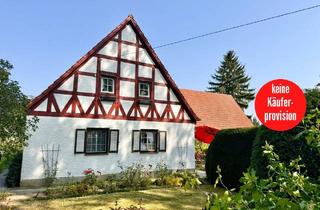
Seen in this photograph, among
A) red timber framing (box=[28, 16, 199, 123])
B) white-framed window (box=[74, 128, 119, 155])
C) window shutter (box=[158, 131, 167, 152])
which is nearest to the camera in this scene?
red timber framing (box=[28, 16, 199, 123])

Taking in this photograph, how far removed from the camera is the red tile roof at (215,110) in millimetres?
25141

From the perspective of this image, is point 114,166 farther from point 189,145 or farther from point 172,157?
point 189,145

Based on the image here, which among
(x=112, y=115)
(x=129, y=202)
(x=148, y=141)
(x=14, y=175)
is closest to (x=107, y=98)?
(x=112, y=115)

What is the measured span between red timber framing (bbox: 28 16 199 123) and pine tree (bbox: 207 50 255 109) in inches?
1442

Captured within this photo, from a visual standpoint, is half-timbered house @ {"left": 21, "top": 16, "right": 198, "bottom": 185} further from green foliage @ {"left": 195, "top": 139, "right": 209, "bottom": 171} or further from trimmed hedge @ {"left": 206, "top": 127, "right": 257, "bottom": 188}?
trimmed hedge @ {"left": 206, "top": 127, "right": 257, "bottom": 188}

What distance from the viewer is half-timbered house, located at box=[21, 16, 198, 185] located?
517 inches

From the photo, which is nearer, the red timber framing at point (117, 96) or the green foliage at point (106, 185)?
the green foliage at point (106, 185)

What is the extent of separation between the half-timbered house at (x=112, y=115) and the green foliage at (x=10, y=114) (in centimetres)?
423

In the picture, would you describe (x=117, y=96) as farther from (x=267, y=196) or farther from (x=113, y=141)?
(x=267, y=196)

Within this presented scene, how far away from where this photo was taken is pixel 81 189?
1064cm

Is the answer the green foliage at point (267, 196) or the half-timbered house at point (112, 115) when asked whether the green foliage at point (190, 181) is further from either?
the half-timbered house at point (112, 115)

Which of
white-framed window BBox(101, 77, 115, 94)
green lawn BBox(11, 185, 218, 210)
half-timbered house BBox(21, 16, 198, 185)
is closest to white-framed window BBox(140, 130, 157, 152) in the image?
half-timbered house BBox(21, 16, 198, 185)

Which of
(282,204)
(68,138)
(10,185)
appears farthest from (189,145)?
(282,204)

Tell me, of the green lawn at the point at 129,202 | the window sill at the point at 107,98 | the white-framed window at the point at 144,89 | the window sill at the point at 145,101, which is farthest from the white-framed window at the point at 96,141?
the green lawn at the point at 129,202
